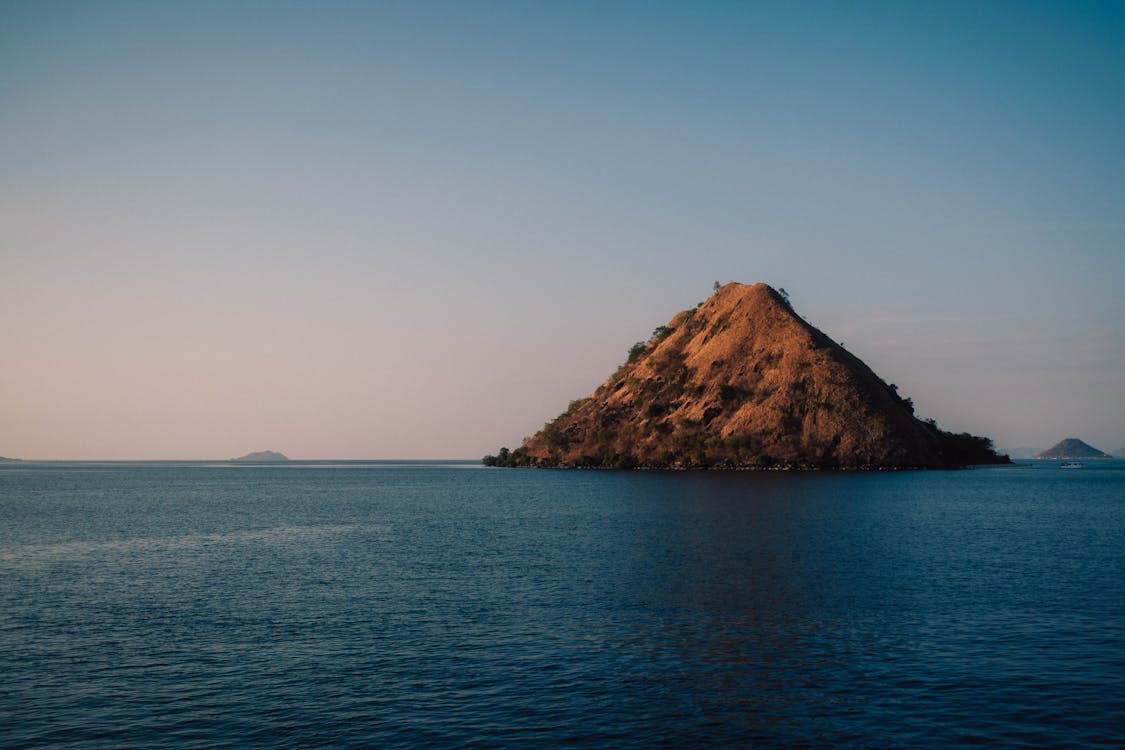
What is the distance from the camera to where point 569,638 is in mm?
35438

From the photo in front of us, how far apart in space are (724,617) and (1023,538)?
44.3 meters

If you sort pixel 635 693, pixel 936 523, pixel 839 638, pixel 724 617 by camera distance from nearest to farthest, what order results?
pixel 635 693
pixel 839 638
pixel 724 617
pixel 936 523

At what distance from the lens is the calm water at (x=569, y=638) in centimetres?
2544

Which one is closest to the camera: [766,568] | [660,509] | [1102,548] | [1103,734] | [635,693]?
[1103,734]

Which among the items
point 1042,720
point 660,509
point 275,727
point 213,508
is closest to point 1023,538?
point 660,509

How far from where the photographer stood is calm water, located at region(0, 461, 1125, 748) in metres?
25.4

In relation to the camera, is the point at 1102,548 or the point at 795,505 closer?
the point at 1102,548

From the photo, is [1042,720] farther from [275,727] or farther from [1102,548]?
[1102,548]

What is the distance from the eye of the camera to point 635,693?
2830 cm

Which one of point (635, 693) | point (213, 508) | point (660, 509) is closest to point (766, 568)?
point (635, 693)

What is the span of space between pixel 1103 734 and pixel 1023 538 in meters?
51.8

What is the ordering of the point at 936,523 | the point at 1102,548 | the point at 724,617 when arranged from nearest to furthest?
the point at 724,617 < the point at 1102,548 < the point at 936,523

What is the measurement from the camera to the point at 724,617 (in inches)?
1559

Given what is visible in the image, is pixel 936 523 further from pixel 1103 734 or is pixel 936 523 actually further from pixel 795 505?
Answer: pixel 1103 734
